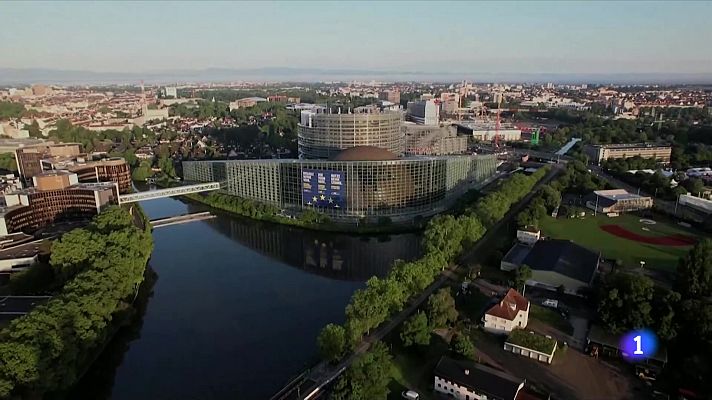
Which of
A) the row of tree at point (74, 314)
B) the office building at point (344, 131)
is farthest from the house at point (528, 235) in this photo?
the row of tree at point (74, 314)

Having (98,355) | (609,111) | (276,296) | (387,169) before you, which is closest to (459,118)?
(609,111)

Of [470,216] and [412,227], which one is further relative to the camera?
[412,227]

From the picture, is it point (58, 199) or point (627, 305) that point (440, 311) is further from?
point (58, 199)

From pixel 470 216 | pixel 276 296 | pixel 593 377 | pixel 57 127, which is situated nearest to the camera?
pixel 593 377

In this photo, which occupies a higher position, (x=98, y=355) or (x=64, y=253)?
(x=64, y=253)

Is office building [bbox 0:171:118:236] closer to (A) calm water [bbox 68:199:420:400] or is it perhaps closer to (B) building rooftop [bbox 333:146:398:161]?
(A) calm water [bbox 68:199:420:400]

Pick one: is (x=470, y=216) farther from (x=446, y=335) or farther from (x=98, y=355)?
(x=98, y=355)

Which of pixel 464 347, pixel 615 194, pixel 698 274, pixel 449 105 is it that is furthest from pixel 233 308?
pixel 449 105

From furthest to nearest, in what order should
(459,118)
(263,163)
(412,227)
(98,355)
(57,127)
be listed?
(459,118)
(57,127)
(263,163)
(412,227)
(98,355)
